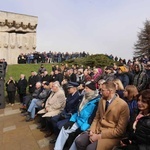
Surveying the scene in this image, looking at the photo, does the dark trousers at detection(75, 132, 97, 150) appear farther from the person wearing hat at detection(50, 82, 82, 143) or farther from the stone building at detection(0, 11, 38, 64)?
the stone building at detection(0, 11, 38, 64)

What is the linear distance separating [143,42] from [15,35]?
25.1 metres

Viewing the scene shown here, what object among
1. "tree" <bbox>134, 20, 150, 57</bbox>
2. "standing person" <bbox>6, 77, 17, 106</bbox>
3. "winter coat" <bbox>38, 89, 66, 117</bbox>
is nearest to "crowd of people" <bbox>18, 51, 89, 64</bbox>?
"standing person" <bbox>6, 77, 17, 106</bbox>

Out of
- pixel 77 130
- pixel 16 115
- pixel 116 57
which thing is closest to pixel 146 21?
pixel 116 57

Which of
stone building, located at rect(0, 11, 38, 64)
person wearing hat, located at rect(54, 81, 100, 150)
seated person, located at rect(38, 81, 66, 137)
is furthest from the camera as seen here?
stone building, located at rect(0, 11, 38, 64)

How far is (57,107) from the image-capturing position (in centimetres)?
629

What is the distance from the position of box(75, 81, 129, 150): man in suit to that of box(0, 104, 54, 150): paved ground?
1679 millimetres

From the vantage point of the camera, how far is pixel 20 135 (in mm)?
6355

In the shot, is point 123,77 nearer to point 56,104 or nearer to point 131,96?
point 56,104

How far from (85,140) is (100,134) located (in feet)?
1.15

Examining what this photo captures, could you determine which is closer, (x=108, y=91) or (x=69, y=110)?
(x=108, y=91)

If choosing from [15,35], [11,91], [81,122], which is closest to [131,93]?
[81,122]

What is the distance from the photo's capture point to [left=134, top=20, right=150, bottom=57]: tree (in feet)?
128

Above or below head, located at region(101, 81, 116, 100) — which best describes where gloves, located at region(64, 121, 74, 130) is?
below

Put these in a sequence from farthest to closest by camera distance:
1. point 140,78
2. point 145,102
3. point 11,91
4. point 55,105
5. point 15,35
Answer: point 15,35
point 11,91
point 140,78
point 55,105
point 145,102
